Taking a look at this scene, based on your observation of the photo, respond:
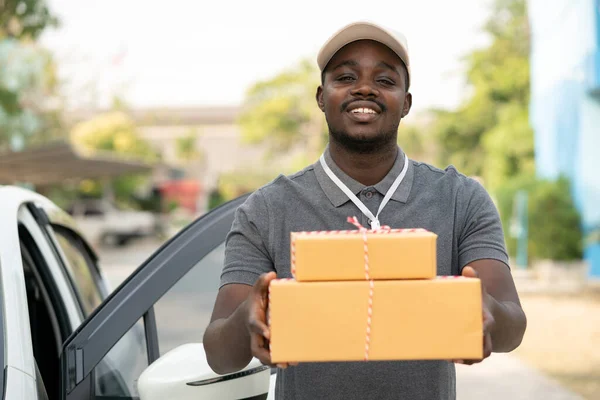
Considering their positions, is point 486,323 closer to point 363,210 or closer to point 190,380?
point 363,210

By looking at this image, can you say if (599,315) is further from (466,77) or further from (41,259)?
(466,77)

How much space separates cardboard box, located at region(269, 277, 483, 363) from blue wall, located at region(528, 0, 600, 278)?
557 inches

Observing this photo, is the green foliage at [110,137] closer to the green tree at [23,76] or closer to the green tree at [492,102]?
the green tree at [23,76]

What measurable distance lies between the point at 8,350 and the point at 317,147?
122 feet

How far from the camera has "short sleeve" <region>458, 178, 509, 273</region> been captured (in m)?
1.70

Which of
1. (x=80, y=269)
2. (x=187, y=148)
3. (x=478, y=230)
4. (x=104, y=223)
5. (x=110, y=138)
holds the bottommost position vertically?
(x=80, y=269)

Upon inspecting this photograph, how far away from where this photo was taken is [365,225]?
1.76 meters

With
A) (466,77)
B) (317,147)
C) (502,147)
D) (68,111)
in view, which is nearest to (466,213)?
(502,147)

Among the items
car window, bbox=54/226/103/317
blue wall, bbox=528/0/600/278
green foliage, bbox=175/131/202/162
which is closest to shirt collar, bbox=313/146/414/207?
car window, bbox=54/226/103/317

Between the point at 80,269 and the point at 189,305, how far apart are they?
3.61 feet

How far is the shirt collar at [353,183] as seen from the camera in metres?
1.78

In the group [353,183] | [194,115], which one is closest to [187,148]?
[194,115]

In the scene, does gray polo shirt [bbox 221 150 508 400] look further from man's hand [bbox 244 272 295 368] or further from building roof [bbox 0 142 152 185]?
building roof [bbox 0 142 152 185]

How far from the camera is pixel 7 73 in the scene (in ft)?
49.9
